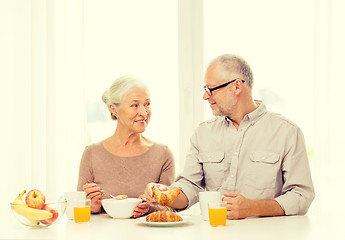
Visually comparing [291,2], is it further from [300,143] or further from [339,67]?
[300,143]

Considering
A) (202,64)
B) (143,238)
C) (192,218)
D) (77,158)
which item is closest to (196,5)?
(202,64)

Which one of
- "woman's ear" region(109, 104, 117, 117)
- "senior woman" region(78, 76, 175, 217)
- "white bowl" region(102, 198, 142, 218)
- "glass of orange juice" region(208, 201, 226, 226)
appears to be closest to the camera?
"glass of orange juice" region(208, 201, 226, 226)

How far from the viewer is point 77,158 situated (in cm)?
402

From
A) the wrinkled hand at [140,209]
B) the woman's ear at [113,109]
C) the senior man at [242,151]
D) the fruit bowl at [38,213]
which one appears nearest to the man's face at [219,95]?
the senior man at [242,151]

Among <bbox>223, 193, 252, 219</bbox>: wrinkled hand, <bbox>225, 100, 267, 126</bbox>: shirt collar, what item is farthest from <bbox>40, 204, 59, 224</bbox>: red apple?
<bbox>225, 100, 267, 126</bbox>: shirt collar

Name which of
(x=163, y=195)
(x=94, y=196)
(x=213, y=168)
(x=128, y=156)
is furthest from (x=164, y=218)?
(x=128, y=156)

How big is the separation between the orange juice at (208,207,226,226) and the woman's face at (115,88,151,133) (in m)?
1.00

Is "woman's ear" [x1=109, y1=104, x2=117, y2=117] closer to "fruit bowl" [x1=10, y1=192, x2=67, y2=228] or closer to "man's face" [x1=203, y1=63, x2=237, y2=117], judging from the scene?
"man's face" [x1=203, y1=63, x2=237, y2=117]

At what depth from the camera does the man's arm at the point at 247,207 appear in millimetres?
2291

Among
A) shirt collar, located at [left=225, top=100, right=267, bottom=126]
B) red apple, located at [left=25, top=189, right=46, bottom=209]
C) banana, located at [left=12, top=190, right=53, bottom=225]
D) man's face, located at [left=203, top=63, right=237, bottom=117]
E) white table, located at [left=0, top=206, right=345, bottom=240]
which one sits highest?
man's face, located at [left=203, top=63, right=237, bottom=117]

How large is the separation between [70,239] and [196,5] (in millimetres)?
2479

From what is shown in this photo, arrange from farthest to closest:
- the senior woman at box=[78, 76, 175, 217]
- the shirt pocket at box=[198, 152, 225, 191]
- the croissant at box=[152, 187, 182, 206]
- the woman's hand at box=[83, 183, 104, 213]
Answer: the senior woman at box=[78, 76, 175, 217]
the shirt pocket at box=[198, 152, 225, 191]
the woman's hand at box=[83, 183, 104, 213]
the croissant at box=[152, 187, 182, 206]

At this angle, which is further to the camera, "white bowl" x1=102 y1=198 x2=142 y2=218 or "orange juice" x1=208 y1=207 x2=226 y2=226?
"white bowl" x1=102 y1=198 x2=142 y2=218

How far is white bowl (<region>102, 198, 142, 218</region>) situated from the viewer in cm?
241
